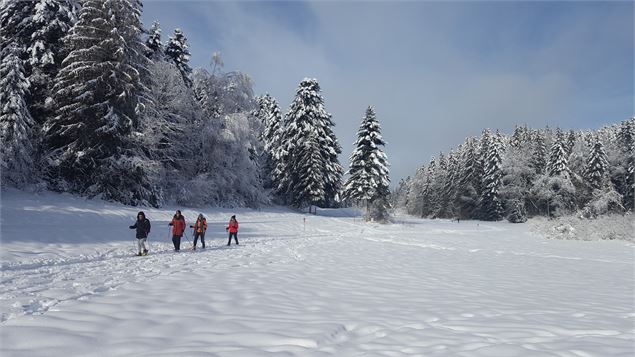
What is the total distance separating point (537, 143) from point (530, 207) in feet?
35.8

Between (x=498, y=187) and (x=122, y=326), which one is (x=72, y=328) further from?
(x=498, y=187)

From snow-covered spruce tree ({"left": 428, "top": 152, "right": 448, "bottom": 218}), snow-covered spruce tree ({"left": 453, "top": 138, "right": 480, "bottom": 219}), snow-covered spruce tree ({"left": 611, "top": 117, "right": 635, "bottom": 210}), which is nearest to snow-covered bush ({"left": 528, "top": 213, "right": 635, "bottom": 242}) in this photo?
snow-covered spruce tree ({"left": 611, "top": 117, "right": 635, "bottom": 210})

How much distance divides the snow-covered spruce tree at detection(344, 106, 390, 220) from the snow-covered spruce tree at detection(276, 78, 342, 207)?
12.4 feet

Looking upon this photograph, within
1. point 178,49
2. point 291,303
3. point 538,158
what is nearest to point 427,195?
point 538,158

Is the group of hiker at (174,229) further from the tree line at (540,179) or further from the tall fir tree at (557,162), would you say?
the tall fir tree at (557,162)

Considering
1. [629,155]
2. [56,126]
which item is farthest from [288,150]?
[629,155]

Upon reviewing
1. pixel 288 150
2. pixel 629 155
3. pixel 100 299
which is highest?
pixel 629 155

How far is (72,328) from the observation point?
4.64 m

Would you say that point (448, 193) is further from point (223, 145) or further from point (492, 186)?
point (223, 145)

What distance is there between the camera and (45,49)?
2241 centimetres

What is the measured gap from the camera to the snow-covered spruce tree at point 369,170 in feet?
125

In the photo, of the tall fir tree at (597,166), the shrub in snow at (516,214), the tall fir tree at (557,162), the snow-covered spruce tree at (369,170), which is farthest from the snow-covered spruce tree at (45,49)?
the tall fir tree at (597,166)

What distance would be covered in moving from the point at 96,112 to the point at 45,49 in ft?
16.0

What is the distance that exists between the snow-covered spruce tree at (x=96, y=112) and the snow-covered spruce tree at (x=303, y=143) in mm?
19933
